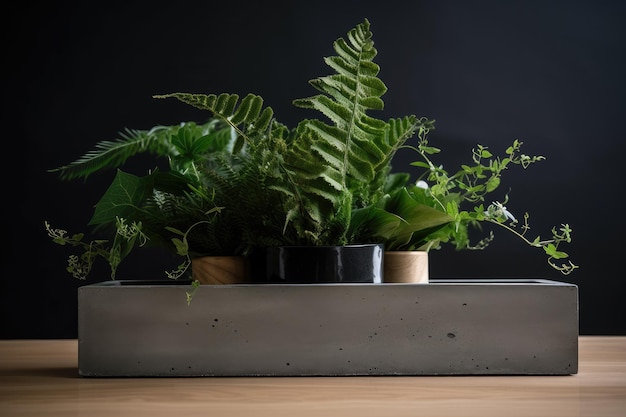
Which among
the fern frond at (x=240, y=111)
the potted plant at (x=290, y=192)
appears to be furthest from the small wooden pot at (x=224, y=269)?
the fern frond at (x=240, y=111)

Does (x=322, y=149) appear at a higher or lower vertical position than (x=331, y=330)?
higher

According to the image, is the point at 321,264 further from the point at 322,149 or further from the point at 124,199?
the point at 124,199

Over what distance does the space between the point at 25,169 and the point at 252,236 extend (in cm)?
159

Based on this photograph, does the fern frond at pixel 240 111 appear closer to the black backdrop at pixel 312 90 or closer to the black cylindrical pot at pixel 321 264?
the black cylindrical pot at pixel 321 264

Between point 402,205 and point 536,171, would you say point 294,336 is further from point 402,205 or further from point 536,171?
point 536,171

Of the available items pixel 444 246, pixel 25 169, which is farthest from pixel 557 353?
pixel 25 169

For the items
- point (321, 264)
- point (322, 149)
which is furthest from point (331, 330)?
point (322, 149)

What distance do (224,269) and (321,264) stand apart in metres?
0.11

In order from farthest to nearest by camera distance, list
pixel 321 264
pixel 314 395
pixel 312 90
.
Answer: pixel 312 90
pixel 321 264
pixel 314 395

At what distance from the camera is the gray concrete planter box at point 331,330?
0.68 metres

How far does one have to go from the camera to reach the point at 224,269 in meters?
0.73

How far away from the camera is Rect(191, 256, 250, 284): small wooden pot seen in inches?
28.9

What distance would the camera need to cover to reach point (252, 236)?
2.38 ft

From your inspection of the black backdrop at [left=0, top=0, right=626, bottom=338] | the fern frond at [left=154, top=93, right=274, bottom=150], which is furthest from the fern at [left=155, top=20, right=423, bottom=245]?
the black backdrop at [left=0, top=0, right=626, bottom=338]
